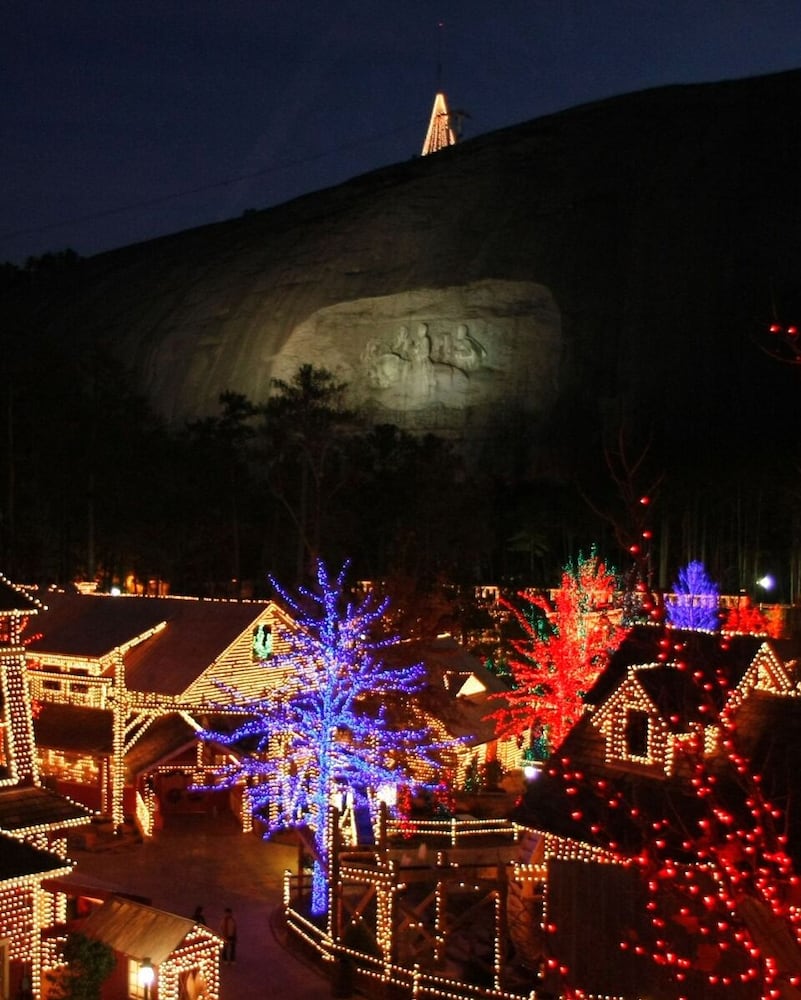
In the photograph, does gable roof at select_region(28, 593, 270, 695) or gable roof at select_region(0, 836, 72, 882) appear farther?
gable roof at select_region(28, 593, 270, 695)

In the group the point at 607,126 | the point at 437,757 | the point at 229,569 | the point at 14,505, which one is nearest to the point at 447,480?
the point at 229,569

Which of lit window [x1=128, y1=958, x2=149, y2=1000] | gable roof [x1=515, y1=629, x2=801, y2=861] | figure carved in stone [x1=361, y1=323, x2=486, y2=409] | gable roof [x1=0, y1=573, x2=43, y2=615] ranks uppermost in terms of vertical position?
figure carved in stone [x1=361, y1=323, x2=486, y2=409]

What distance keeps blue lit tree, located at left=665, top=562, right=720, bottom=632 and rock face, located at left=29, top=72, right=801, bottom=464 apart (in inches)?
1457

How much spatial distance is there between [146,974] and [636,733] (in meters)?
7.75

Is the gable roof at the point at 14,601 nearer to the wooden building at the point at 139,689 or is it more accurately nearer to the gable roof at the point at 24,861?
the gable roof at the point at 24,861

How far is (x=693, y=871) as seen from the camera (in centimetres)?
1291

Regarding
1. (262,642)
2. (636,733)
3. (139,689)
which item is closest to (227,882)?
(139,689)

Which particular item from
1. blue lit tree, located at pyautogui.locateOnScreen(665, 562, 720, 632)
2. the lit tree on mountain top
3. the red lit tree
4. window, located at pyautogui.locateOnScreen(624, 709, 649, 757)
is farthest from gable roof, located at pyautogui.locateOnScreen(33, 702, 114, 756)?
blue lit tree, located at pyautogui.locateOnScreen(665, 562, 720, 632)

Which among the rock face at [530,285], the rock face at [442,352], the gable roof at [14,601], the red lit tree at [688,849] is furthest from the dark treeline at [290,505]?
the red lit tree at [688,849]

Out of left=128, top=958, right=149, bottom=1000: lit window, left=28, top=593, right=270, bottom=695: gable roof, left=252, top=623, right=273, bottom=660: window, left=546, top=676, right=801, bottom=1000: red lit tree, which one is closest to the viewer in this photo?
left=546, top=676, right=801, bottom=1000: red lit tree

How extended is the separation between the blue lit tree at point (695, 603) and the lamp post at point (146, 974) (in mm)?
19445

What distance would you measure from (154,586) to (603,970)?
Result: 4466 centimetres

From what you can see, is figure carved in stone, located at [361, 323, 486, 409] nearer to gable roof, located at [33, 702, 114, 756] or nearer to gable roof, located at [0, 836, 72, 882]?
gable roof, located at [33, 702, 114, 756]

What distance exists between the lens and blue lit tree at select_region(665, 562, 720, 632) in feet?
114
